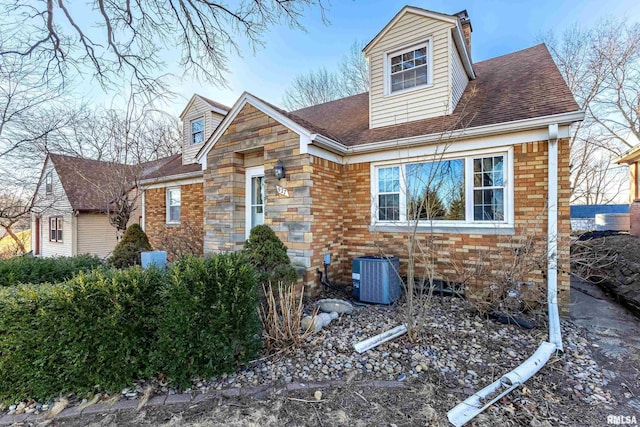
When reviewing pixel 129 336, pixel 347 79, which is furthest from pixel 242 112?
pixel 347 79

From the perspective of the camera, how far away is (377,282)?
→ 17.9ft

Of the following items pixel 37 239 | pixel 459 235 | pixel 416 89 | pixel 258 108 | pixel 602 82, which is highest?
pixel 602 82

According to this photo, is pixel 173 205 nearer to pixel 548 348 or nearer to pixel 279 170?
pixel 279 170

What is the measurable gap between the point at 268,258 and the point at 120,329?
214 cm

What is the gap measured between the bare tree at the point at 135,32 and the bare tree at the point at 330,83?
11239mm

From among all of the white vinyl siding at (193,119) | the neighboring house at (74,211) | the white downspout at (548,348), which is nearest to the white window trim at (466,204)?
the white downspout at (548,348)

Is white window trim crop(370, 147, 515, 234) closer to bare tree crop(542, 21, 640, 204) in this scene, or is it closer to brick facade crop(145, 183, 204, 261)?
brick facade crop(145, 183, 204, 261)

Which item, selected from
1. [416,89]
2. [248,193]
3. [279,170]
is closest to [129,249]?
[248,193]

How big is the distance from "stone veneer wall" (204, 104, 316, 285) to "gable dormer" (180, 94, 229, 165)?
166 inches

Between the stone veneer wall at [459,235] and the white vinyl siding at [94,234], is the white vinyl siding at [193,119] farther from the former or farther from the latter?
the stone veneer wall at [459,235]

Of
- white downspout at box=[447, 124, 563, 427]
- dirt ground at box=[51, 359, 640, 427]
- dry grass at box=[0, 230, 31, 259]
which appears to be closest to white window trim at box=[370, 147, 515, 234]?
white downspout at box=[447, 124, 563, 427]

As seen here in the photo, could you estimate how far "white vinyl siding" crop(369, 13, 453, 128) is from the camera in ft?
21.4

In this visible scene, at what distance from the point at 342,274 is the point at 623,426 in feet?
16.0

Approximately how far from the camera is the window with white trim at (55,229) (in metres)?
16.4
